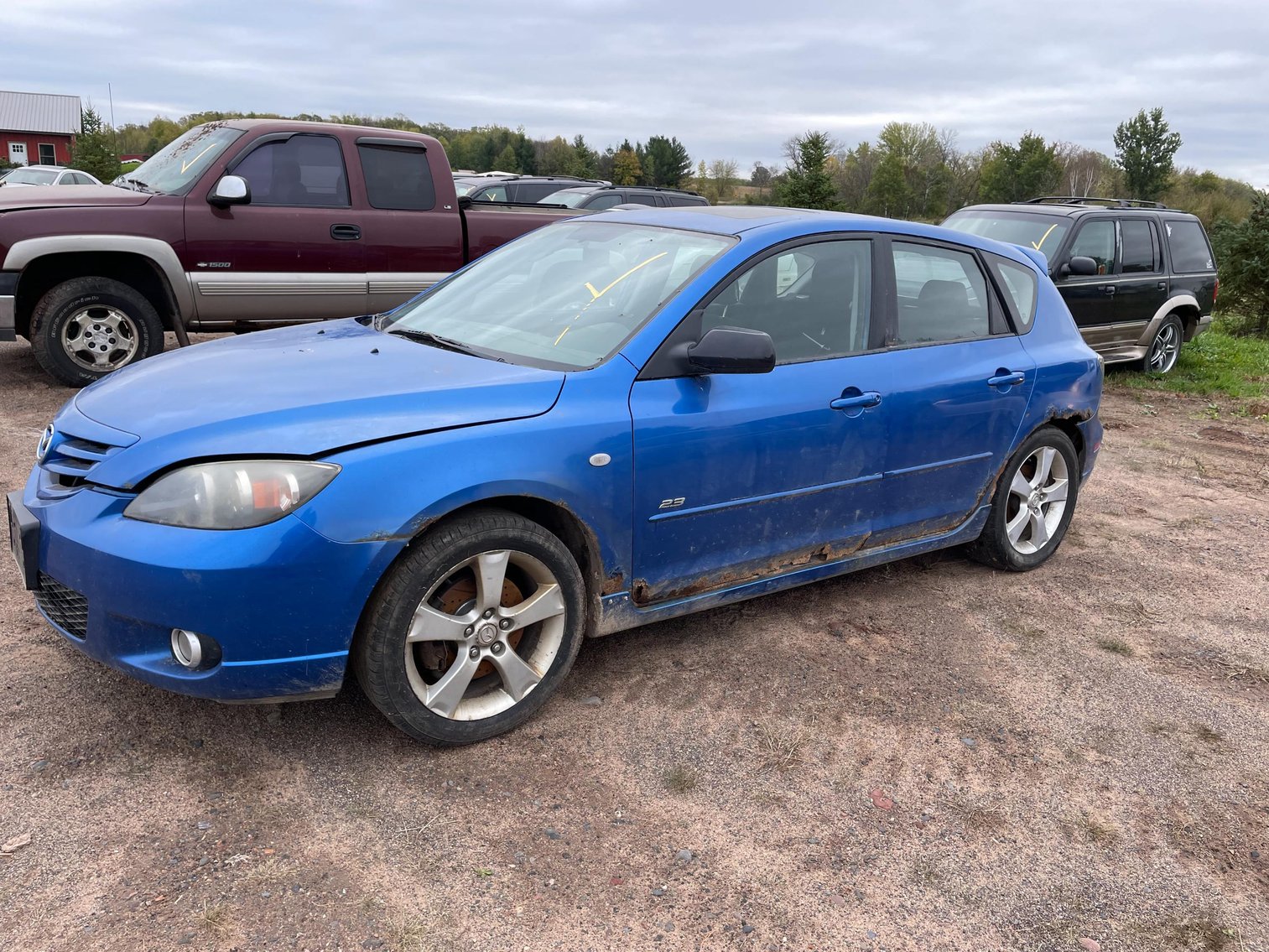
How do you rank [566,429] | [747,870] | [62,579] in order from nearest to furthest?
[747,870]
[62,579]
[566,429]

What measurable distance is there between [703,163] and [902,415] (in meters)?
80.9

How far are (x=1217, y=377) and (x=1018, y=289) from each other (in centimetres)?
802

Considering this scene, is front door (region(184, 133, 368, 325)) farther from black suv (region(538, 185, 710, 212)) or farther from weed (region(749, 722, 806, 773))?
black suv (region(538, 185, 710, 212))

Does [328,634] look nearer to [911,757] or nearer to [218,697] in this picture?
[218,697]

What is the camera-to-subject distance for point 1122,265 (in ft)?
33.6

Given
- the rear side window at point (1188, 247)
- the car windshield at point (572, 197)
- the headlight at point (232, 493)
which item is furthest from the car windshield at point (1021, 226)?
the headlight at point (232, 493)

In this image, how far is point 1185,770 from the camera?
10.9 ft

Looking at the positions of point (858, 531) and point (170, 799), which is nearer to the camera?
point (170, 799)

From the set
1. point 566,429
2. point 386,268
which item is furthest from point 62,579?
point 386,268

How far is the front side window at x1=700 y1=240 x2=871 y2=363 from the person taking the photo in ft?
12.1

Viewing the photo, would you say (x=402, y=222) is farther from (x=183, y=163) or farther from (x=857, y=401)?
(x=857, y=401)

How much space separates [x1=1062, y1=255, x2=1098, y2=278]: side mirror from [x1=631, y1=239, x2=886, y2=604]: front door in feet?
20.5

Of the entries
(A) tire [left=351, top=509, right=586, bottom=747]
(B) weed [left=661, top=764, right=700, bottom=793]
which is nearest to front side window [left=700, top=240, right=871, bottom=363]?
(A) tire [left=351, top=509, right=586, bottom=747]

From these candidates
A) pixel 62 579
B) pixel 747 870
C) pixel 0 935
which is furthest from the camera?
pixel 62 579
